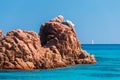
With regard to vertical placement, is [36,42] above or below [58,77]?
above

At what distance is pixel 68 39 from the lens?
74.3m

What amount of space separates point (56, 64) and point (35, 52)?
3945 millimetres

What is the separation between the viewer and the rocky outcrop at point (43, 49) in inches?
2456

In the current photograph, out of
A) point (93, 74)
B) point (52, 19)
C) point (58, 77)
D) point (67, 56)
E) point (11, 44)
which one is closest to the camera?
point (58, 77)

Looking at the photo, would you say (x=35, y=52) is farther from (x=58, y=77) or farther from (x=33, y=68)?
(x=58, y=77)

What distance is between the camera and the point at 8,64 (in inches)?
2430

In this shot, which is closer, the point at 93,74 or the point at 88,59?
the point at 93,74

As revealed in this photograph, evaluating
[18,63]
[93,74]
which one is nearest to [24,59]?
[18,63]

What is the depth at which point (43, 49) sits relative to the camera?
2660 inches

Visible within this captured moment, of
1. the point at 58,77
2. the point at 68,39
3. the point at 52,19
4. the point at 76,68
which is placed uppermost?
the point at 52,19

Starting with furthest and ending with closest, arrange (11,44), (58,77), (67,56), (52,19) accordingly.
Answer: (52,19) < (67,56) < (11,44) < (58,77)

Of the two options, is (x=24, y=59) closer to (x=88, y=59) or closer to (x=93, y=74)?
(x=93, y=74)

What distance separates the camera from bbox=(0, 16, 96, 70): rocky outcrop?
6238 cm

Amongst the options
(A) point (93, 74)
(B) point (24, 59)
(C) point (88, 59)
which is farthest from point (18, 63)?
(C) point (88, 59)
